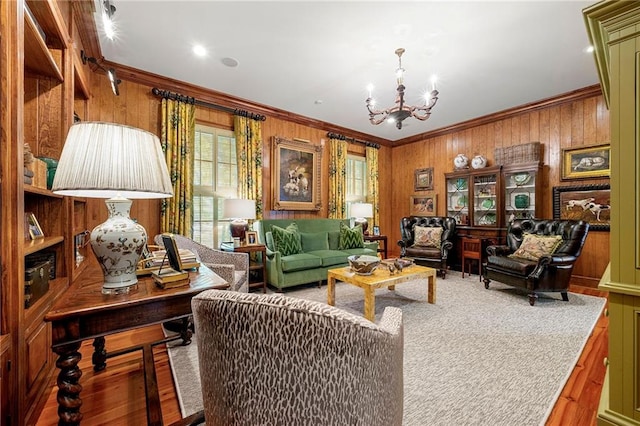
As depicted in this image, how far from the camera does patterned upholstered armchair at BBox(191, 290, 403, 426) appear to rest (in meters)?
0.68

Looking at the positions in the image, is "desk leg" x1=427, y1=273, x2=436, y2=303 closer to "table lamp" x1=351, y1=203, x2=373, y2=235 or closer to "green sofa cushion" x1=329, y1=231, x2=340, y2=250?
"green sofa cushion" x1=329, y1=231, x2=340, y2=250

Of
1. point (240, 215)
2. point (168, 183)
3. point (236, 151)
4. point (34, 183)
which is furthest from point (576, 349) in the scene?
point (236, 151)

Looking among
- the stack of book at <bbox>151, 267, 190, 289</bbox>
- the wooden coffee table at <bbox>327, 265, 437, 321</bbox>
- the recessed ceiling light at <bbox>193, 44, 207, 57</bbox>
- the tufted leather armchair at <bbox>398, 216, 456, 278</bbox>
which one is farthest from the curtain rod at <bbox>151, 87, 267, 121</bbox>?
the tufted leather armchair at <bbox>398, 216, 456, 278</bbox>

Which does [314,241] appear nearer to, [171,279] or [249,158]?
[249,158]

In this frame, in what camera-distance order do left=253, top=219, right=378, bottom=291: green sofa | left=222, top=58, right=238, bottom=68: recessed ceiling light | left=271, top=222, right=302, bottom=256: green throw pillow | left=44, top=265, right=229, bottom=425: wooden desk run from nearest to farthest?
left=44, top=265, right=229, bottom=425: wooden desk, left=222, top=58, right=238, bottom=68: recessed ceiling light, left=253, top=219, right=378, bottom=291: green sofa, left=271, top=222, right=302, bottom=256: green throw pillow

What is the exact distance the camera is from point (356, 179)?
5.96 m

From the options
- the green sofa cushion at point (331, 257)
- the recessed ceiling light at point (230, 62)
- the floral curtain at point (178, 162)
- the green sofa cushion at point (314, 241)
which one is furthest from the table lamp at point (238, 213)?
the recessed ceiling light at point (230, 62)

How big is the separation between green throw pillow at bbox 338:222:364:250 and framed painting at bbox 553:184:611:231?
3.05 m

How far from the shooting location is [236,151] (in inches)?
166

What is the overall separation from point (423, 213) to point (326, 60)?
3.96 metres

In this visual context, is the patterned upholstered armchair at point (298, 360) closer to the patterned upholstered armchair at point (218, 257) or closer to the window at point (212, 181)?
the patterned upholstered armchair at point (218, 257)

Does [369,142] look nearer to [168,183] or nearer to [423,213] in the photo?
[423,213]

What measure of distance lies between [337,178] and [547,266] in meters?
3.48

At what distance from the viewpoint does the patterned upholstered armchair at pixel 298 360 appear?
682 mm
